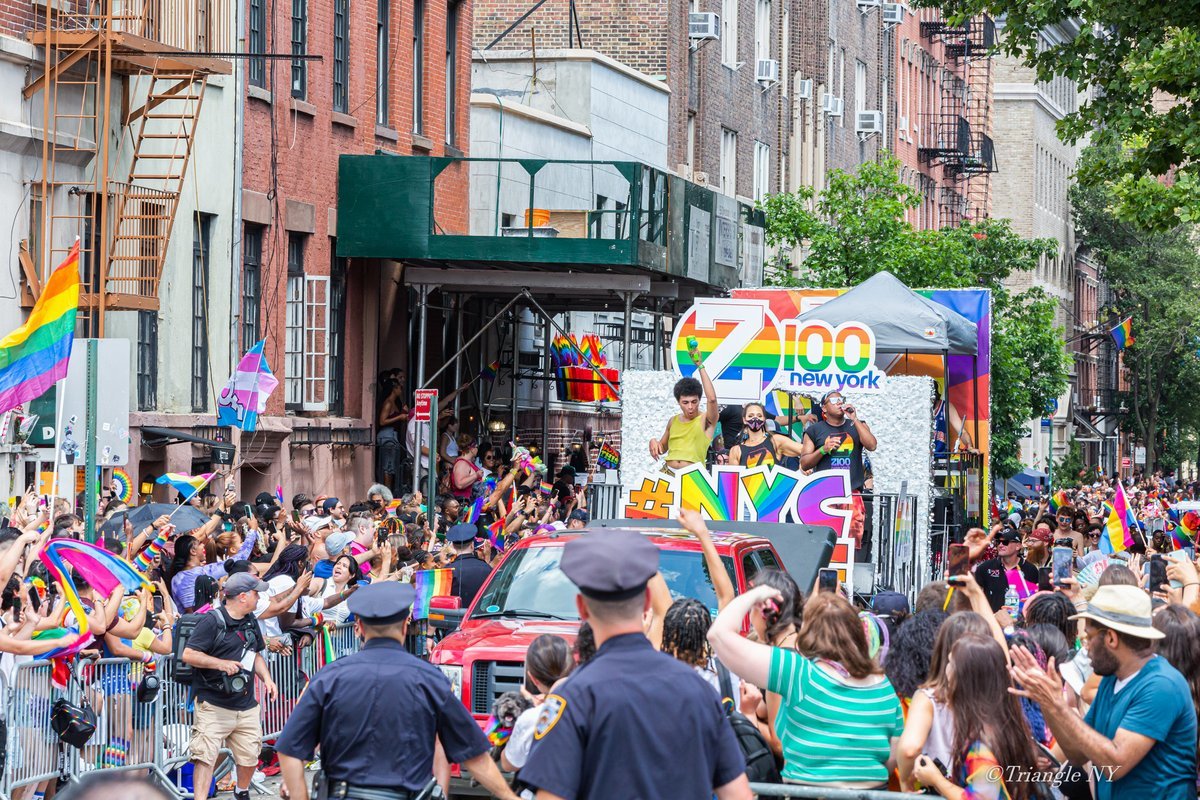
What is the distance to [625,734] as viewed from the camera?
5031 mm

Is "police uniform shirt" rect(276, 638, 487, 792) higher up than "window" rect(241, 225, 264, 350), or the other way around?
"window" rect(241, 225, 264, 350)

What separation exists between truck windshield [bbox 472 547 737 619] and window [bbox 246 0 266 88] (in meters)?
13.2

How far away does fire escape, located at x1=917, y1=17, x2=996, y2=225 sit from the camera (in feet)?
217

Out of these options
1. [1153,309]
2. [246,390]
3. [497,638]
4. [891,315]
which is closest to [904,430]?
[891,315]

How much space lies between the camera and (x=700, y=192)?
2864cm

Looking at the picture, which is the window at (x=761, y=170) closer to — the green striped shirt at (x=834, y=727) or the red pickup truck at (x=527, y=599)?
the red pickup truck at (x=527, y=599)

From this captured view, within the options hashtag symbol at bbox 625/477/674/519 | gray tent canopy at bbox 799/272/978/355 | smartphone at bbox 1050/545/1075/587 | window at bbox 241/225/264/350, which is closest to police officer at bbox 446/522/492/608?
hashtag symbol at bbox 625/477/674/519

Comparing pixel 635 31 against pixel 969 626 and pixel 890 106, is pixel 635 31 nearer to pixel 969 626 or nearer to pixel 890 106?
pixel 890 106

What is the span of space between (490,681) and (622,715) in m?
5.79

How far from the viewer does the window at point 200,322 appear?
22.4 metres

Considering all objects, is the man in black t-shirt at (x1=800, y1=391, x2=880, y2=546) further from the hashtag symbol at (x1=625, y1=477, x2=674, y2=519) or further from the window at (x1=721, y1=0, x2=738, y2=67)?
the window at (x1=721, y1=0, x2=738, y2=67)

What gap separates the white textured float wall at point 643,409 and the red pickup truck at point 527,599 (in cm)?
502

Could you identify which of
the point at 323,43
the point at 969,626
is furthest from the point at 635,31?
the point at 969,626

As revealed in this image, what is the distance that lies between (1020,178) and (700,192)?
54243mm
